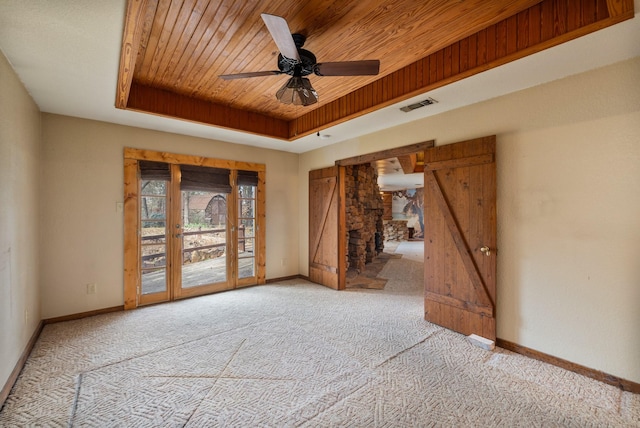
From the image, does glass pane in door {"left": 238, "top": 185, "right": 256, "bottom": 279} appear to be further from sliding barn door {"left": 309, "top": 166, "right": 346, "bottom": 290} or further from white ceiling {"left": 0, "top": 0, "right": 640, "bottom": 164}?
white ceiling {"left": 0, "top": 0, "right": 640, "bottom": 164}

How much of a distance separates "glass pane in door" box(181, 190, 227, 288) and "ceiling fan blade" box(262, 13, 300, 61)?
295 cm

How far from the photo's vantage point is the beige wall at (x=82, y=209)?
3.17 m

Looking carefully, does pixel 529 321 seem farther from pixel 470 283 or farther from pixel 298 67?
pixel 298 67

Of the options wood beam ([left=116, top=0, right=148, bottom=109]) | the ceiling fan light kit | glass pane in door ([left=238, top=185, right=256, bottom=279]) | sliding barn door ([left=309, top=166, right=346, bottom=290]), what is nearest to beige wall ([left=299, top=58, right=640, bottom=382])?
the ceiling fan light kit

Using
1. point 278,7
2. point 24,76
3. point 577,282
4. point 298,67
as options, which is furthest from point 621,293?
point 24,76

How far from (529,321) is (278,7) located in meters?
3.38

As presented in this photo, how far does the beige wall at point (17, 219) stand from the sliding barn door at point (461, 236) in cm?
381

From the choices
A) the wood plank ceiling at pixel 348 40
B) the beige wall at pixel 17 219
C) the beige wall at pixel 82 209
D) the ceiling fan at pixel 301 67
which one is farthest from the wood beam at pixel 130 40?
the beige wall at pixel 82 209

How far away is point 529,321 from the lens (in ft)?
8.20

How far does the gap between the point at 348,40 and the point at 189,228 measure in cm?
337

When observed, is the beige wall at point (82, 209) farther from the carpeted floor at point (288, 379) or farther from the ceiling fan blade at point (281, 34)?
the ceiling fan blade at point (281, 34)

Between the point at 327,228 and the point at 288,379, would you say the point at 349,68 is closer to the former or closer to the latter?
the point at 288,379

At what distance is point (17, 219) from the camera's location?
90.5 inches

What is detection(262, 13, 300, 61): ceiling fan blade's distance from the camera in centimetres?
156
